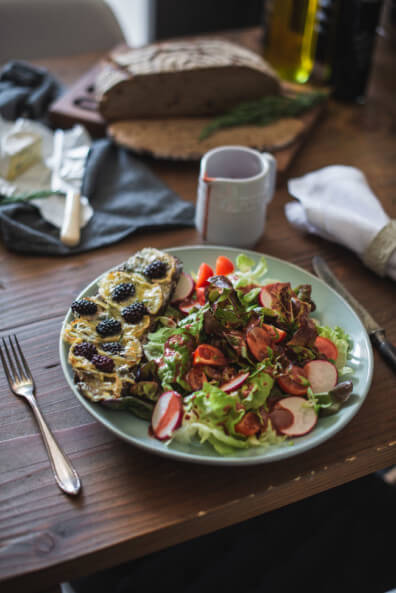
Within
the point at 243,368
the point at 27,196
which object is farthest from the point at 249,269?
the point at 27,196

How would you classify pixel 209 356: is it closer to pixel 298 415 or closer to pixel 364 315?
pixel 298 415

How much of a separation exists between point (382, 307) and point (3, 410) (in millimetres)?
834

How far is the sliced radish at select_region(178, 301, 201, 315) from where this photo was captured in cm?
103

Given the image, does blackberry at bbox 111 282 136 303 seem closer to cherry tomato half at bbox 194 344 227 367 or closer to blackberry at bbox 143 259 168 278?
blackberry at bbox 143 259 168 278

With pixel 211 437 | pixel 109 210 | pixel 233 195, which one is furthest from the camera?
pixel 109 210

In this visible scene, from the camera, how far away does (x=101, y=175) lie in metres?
1.56

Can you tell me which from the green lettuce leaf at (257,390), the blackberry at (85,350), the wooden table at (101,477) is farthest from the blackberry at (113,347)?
the green lettuce leaf at (257,390)

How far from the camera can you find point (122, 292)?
1.01 m

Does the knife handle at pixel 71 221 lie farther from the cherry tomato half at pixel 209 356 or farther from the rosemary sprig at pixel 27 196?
the cherry tomato half at pixel 209 356

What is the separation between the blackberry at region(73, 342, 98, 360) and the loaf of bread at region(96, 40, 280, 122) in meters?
1.04

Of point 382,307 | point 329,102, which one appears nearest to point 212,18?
point 329,102

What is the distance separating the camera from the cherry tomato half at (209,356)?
35.5 inches

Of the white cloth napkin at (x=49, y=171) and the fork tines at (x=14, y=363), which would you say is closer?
the fork tines at (x=14, y=363)

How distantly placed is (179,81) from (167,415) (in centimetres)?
125
